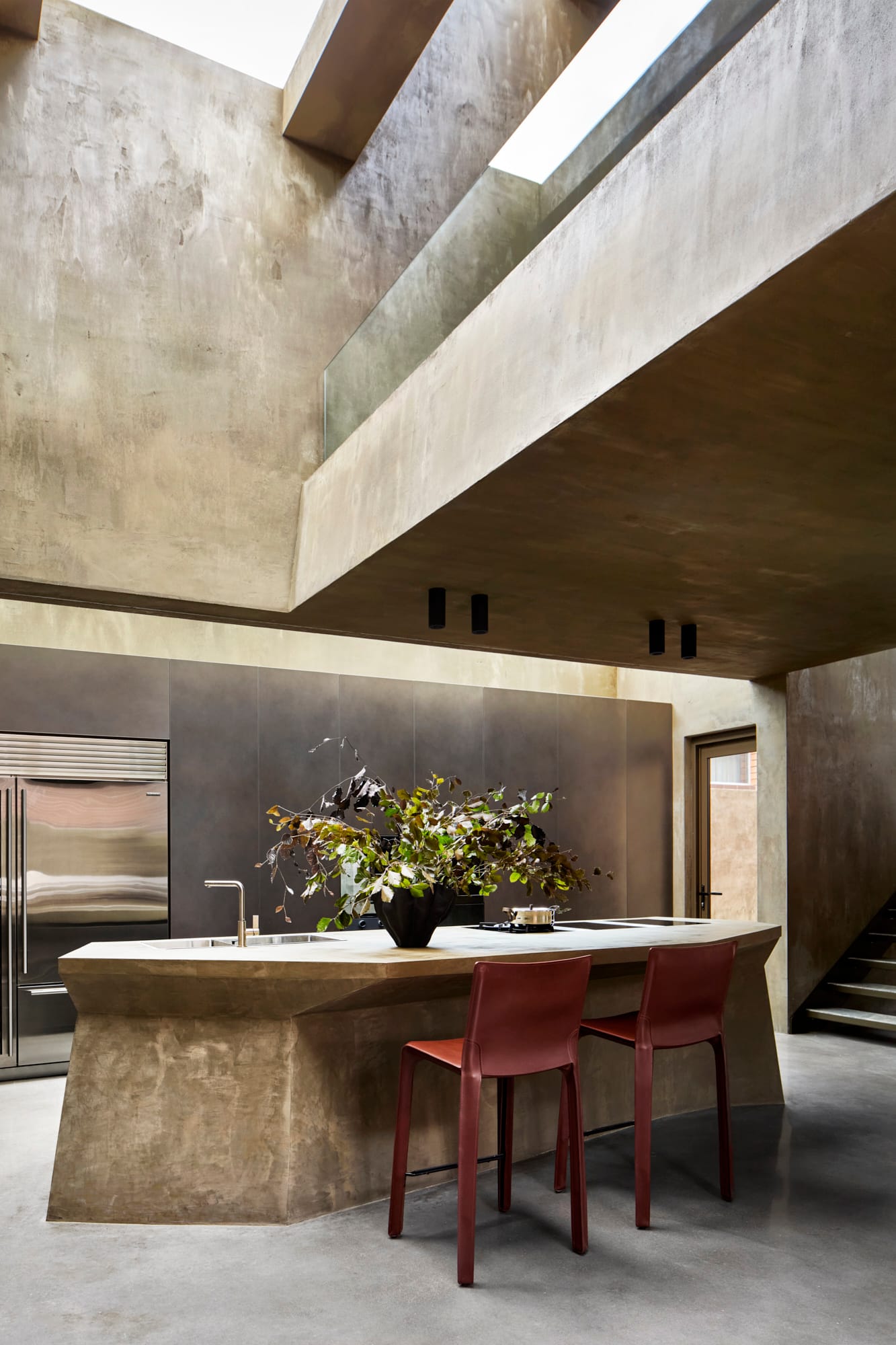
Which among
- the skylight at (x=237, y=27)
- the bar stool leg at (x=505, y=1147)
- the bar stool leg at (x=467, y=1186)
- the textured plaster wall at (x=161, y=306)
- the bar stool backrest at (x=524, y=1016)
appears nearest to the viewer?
the bar stool leg at (x=467, y=1186)

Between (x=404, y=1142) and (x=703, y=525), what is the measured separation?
8.24 ft

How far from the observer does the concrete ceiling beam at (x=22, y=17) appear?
436cm

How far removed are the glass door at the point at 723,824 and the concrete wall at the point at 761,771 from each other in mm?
160

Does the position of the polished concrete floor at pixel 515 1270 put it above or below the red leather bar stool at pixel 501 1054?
below

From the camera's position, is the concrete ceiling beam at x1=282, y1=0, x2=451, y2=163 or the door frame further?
the door frame

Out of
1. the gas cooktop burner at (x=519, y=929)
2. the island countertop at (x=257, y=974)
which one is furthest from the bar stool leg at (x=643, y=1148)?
the gas cooktop burner at (x=519, y=929)

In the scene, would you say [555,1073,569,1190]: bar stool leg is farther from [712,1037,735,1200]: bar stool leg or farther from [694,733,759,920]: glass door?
[694,733,759,920]: glass door

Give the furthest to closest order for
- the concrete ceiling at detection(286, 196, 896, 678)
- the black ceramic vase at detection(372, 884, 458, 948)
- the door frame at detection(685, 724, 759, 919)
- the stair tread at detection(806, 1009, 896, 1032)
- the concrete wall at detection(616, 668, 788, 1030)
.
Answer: the door frame at detection(685, 724, 759, 919) < the concrete wall at detection(616, 668, 788, 1030) < the stair tread at detection(806, 1009, 896, 1032) < the black ceramic vase at detection(372, 884, 458, 948) < the concrete ceiling at detection(286, 196, 896, 678)

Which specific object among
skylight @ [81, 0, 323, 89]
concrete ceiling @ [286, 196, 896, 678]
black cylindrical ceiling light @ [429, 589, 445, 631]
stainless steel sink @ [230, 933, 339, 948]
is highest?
skylight @ [81, 0, 323, 89]

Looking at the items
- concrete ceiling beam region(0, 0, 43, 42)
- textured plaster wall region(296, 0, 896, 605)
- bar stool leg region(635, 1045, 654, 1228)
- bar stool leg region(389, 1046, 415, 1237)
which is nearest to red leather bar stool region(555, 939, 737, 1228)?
bar stool leg region(635, 1045, 654, 1228)

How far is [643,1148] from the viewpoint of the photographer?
11.0 ft

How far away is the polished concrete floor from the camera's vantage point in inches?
104

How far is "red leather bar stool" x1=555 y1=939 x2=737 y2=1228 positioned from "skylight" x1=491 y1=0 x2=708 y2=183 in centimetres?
290

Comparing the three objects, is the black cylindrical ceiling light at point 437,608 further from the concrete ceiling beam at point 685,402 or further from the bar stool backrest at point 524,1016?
the bar stool backrest at point 524,1016
